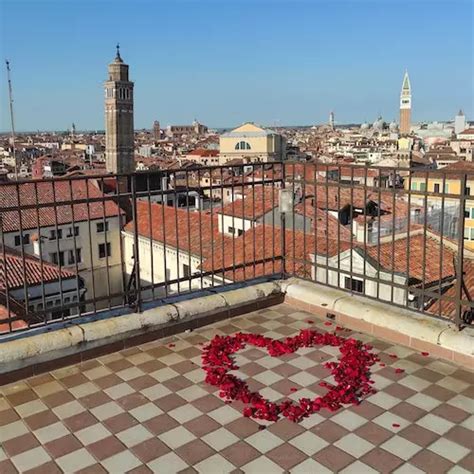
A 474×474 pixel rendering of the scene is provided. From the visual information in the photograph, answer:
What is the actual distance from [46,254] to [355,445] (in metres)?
31.9

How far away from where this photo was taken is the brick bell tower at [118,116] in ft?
242

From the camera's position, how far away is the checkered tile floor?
342cm

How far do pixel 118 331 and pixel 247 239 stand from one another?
1695 cm

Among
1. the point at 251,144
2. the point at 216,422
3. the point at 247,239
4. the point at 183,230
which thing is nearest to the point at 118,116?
the point at 251,144

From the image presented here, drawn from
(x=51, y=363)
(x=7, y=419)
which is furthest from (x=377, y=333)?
(x=7, y=419)

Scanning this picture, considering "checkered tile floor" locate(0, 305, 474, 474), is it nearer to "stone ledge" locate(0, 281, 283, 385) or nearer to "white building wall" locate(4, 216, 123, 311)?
"stone ledge" locate(0, 281, 283, 385)

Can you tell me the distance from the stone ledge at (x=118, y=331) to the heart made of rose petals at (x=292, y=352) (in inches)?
18.4

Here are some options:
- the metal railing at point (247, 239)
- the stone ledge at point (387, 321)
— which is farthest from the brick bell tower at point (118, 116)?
the stone ledge at point (387, 321)

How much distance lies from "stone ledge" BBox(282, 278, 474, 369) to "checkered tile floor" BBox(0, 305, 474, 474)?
0.15 meters

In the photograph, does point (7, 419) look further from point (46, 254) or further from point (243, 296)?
point (46, 254)

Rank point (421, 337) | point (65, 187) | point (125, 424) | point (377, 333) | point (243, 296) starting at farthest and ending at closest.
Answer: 1. point (65, 187)
2. point (243, 296)
3. point (377, 333)
4. point (421, 337)
5. point (125, 424)

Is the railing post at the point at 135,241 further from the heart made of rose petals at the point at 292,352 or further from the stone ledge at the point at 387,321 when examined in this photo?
the stone ledge at the point at 387,321

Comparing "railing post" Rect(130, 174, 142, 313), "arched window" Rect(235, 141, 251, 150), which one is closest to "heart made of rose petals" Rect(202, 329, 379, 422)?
"railing post" Rect(130, 174, 142, 313)

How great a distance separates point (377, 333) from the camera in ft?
17.9
